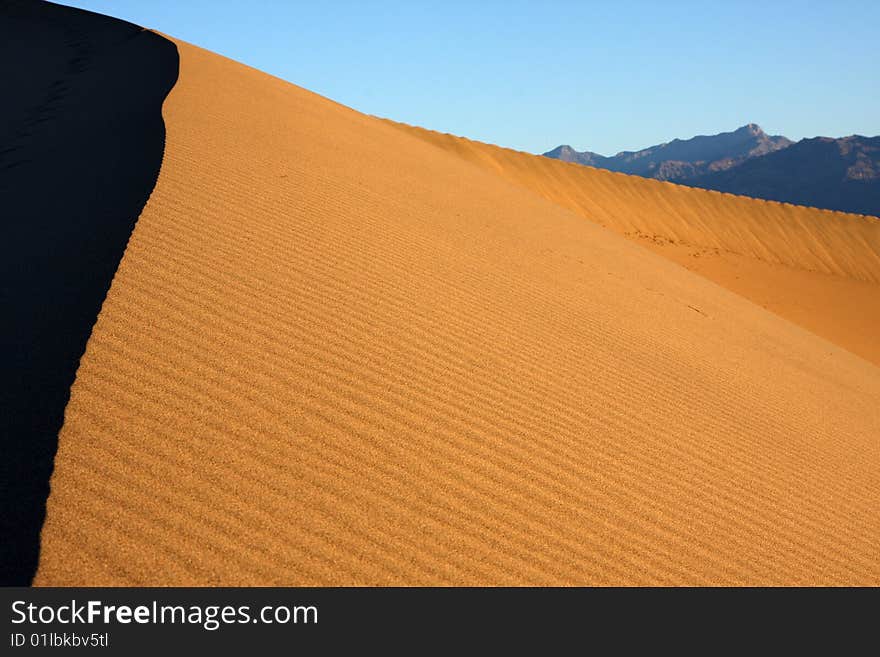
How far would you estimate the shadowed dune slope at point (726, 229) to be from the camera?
Result: 2297cm

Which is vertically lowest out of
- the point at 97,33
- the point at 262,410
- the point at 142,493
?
the point at 142,493

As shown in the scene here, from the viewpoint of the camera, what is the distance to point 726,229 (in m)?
27.6

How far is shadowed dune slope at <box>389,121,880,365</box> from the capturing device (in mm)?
22969

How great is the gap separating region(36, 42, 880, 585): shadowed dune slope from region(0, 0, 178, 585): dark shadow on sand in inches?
4.1

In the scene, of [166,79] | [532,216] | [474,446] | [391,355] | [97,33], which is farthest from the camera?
[97,33]

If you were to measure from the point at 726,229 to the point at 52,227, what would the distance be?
26110mm

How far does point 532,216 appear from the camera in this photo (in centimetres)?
1064

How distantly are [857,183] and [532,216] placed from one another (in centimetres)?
11645

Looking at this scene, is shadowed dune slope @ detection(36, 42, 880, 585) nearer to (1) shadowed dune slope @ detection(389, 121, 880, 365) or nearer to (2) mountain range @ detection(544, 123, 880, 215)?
(1) shadowed dune slope @ detection(389, 121, 880, 365)

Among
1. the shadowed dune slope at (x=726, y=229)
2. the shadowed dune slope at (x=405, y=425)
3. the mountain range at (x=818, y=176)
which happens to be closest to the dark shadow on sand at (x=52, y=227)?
the shadowed dune slope at (x=405, y=425)

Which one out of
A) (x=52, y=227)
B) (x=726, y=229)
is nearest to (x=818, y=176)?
(x=726, y=229)

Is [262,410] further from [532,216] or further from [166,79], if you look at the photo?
[166,79]

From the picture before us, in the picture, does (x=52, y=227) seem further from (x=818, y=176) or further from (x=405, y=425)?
(x=818, y=176)
